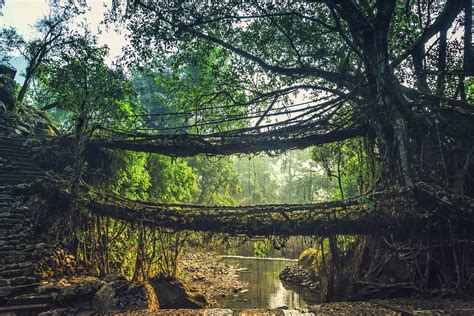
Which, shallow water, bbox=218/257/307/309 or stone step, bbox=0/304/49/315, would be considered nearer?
stone step, bbox=0/304/49/315

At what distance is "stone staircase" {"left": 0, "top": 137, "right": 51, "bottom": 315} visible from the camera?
5.25m

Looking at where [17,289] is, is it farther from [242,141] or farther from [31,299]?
[242,141]

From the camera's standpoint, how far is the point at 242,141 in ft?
22.9

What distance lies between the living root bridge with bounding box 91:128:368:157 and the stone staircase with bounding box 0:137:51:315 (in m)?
3.45

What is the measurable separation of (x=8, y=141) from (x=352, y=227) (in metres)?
11.4

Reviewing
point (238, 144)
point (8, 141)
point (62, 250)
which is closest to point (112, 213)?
point (62, 250)

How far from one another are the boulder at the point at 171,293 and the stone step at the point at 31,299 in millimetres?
2389

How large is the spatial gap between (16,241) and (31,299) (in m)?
2.32

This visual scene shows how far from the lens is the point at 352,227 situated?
5164 millimetres

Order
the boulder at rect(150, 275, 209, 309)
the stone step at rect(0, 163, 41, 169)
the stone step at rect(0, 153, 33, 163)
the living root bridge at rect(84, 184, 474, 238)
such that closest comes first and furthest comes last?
1. the living root bridge at rect(84, 184, 474, 238)
2. the boulder at rect(150, 275, 209, 309)
3. the stone step at rect(0, 163, 41, 169)
4. the stone step at rect(0, 153, 33, 163)

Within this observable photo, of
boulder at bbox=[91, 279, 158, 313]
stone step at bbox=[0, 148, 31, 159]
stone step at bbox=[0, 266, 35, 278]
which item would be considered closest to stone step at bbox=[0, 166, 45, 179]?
stone step at bbox=[0, 148, 31, 159]

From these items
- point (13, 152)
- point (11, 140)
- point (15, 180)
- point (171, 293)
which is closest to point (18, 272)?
point (171, 293)

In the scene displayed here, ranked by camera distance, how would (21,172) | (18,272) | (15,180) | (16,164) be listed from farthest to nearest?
(16,164) → (21,172) → (15,180) → (18,272)

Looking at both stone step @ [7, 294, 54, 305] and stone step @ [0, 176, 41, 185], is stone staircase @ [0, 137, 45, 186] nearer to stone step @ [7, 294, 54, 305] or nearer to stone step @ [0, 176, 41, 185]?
stone step @ [0, 176, 41, 185]
